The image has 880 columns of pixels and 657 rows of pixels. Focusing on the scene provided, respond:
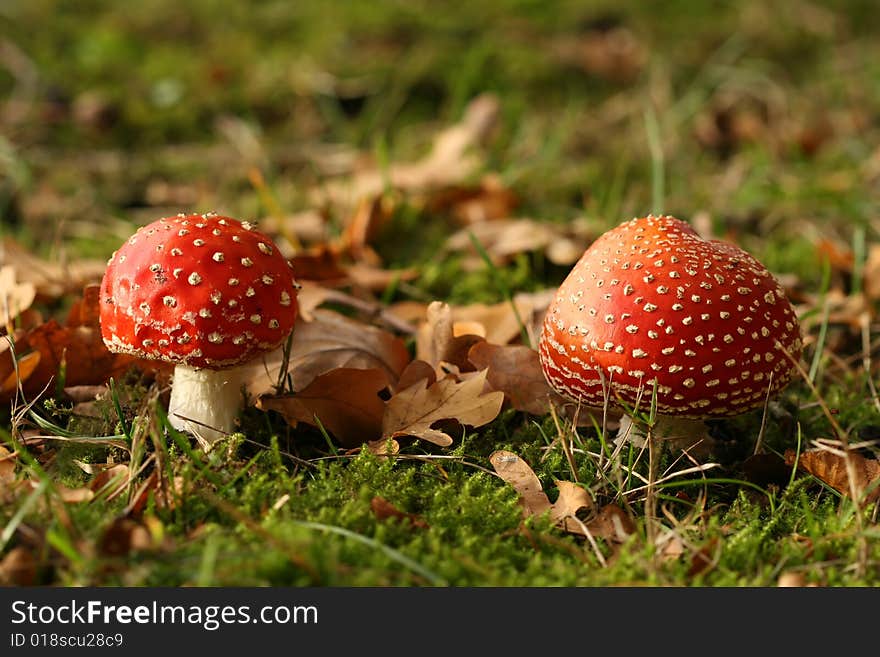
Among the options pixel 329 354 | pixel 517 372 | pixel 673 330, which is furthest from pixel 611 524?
pixel 329 354

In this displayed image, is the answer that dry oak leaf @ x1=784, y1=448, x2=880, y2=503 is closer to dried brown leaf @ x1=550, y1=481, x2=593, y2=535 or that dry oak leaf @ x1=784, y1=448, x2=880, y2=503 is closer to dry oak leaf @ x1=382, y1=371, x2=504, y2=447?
dried brown leaf @ x1=550, y1=481, x2=593, y2=535

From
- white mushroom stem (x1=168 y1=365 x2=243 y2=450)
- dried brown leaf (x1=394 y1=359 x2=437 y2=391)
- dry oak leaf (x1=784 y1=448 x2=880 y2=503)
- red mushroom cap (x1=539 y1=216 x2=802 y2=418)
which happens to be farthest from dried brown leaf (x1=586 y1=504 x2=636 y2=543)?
white mushroom stem (x1=168 y1=365 x2=243 y2=450)

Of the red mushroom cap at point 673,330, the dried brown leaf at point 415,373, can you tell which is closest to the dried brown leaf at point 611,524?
the red mushroom cap at point 673,330

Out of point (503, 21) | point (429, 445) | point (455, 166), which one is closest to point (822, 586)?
point (429, 445)

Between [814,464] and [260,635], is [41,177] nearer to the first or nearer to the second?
[260,635]

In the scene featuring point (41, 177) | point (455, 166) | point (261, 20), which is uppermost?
point (261, 20)

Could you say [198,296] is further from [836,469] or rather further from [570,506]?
[836,469]
